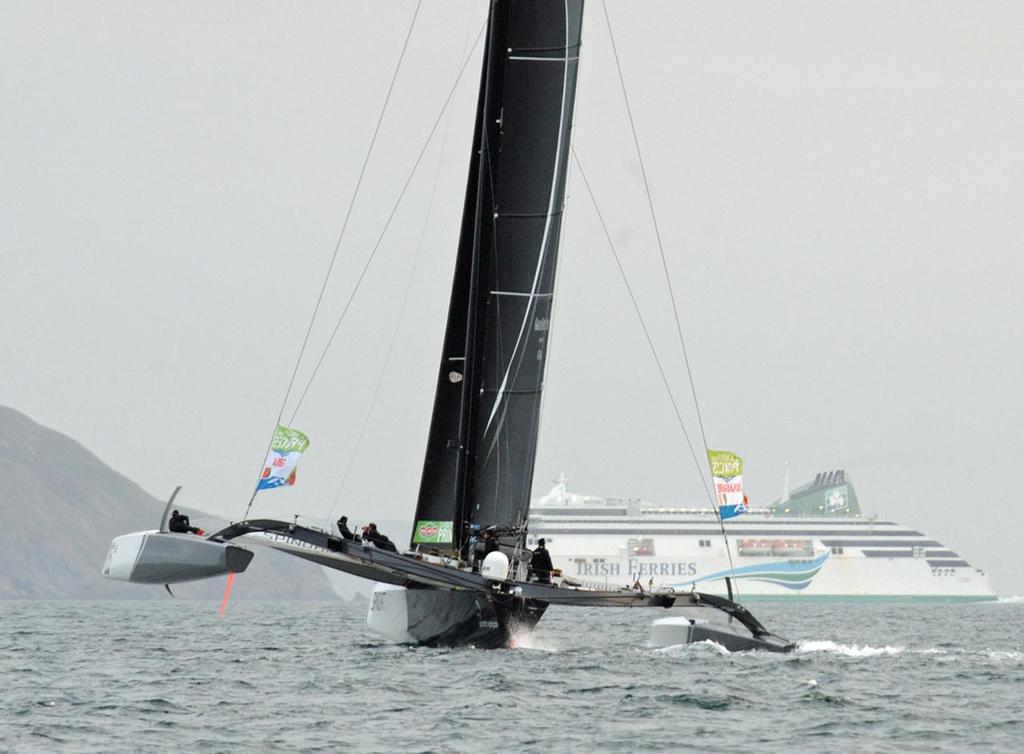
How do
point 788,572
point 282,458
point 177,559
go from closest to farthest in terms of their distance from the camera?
point 177,559 < point 282,458 < point 788,572

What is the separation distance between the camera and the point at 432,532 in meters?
23.2

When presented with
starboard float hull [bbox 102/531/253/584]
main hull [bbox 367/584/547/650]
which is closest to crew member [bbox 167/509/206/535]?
starboard float hull [bbox 102/531/253/584]

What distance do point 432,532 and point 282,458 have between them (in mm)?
3157

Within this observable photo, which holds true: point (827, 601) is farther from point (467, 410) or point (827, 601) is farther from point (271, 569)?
point (271, 569)

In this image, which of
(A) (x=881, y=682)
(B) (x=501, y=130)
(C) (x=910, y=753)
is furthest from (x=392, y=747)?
(B) (x=501, y=130)

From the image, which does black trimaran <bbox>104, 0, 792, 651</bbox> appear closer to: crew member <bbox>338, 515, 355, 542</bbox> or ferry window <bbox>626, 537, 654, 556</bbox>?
crew member <bbox>338, 515, 355, 542</bbox>

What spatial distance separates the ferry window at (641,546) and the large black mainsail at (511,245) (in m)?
66.9

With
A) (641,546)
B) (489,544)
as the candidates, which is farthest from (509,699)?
(641,546)

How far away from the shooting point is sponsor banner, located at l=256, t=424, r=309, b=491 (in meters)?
20.8

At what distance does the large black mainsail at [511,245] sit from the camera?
2375 cm

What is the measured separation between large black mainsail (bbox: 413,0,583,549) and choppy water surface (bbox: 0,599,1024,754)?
2.97 m

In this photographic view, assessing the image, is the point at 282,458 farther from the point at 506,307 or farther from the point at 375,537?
the point at 506,307

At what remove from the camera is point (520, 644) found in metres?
22.0

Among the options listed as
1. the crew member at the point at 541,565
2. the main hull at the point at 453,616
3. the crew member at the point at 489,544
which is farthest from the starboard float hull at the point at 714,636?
the crew member at the point at 489,544
